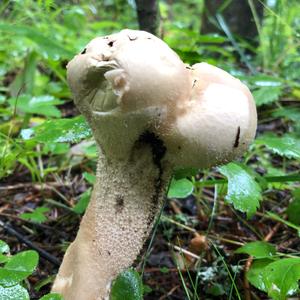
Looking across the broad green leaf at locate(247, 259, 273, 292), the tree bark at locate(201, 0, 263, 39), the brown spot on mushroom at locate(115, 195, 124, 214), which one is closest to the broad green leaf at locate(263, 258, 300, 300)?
the broad green leaf at locate(247, 259, 273, 292)

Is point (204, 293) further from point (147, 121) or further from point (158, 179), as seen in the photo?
point (147, 121)

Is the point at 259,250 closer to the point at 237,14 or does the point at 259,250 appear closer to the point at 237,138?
the point at 237,138

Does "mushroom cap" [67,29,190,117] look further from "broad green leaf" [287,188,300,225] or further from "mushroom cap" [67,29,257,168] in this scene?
"broad green leaf" [287,188,300,225]

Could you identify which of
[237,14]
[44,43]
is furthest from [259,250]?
[237,14]

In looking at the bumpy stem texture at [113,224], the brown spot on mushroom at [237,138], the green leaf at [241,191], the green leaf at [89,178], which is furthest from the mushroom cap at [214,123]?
the green leaf at [89,178]

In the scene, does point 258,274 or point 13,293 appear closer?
point 13,293

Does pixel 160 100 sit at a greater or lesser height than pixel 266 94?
greater
